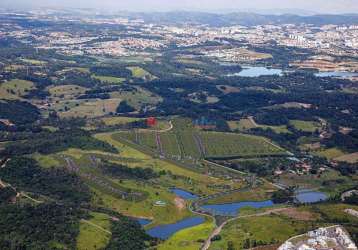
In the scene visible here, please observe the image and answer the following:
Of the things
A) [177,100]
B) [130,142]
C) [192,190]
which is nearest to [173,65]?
[177,100]

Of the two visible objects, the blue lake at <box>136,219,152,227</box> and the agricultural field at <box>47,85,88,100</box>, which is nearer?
the blue lake at <box>136,219,152,227</box>

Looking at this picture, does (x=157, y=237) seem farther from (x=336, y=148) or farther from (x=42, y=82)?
(x=42, y=82)

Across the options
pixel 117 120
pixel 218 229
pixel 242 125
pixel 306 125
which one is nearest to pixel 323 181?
pixel 218 229

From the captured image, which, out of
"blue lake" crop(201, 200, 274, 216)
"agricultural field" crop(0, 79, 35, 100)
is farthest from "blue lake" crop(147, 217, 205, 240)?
"agricultural field" crop(0, 79, 35, 100)

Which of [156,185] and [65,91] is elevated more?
[156,185]

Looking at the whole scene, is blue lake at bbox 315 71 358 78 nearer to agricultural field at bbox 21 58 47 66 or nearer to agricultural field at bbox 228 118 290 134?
agricultural field at bbox 228 118 290 134

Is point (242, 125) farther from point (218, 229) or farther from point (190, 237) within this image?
point (190, 237)

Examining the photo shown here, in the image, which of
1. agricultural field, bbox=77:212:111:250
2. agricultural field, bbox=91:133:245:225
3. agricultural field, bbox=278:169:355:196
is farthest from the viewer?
agricultural field, bbox=278:169:355:196
